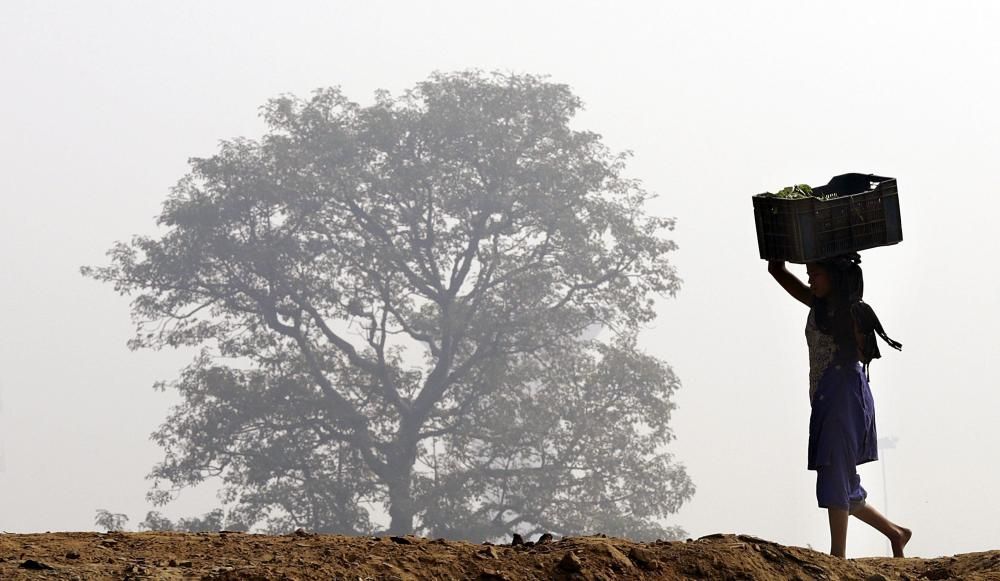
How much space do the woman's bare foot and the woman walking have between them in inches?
1.4

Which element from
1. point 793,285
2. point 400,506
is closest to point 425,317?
point 400,506

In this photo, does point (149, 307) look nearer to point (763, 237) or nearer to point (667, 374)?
point (667, 374)

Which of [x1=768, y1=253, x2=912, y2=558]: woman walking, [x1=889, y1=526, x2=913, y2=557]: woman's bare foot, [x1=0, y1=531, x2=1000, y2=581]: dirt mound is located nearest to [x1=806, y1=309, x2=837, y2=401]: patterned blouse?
[x1=768, y1=253, x2=912, y2=558]: woman walking

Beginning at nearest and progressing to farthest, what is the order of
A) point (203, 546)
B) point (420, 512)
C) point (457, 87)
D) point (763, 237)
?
point (203, 546) < point (763, 237) < point (420, 512) < point (457, 87)

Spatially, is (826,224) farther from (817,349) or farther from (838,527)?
(838,527)

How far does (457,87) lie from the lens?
88.8 feet

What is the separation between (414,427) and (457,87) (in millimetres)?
7753

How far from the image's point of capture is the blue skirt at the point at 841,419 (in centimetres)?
516

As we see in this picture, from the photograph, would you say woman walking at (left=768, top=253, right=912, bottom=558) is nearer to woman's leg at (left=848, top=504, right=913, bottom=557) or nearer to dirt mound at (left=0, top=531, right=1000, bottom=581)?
woman's leg at (left=848, top=504, right=913, bottom=557)

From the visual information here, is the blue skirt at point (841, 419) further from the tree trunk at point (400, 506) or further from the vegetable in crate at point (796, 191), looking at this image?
the tree trunk at point (400, 506)

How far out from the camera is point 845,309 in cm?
516

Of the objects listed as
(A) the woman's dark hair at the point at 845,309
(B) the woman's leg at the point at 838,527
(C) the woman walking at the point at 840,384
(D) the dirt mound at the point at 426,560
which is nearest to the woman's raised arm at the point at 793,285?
(C) the woman walking at the point at 840,384

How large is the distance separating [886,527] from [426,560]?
2.31 meters

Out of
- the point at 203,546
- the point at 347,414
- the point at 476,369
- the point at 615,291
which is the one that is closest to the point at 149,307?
the point at 347,414
